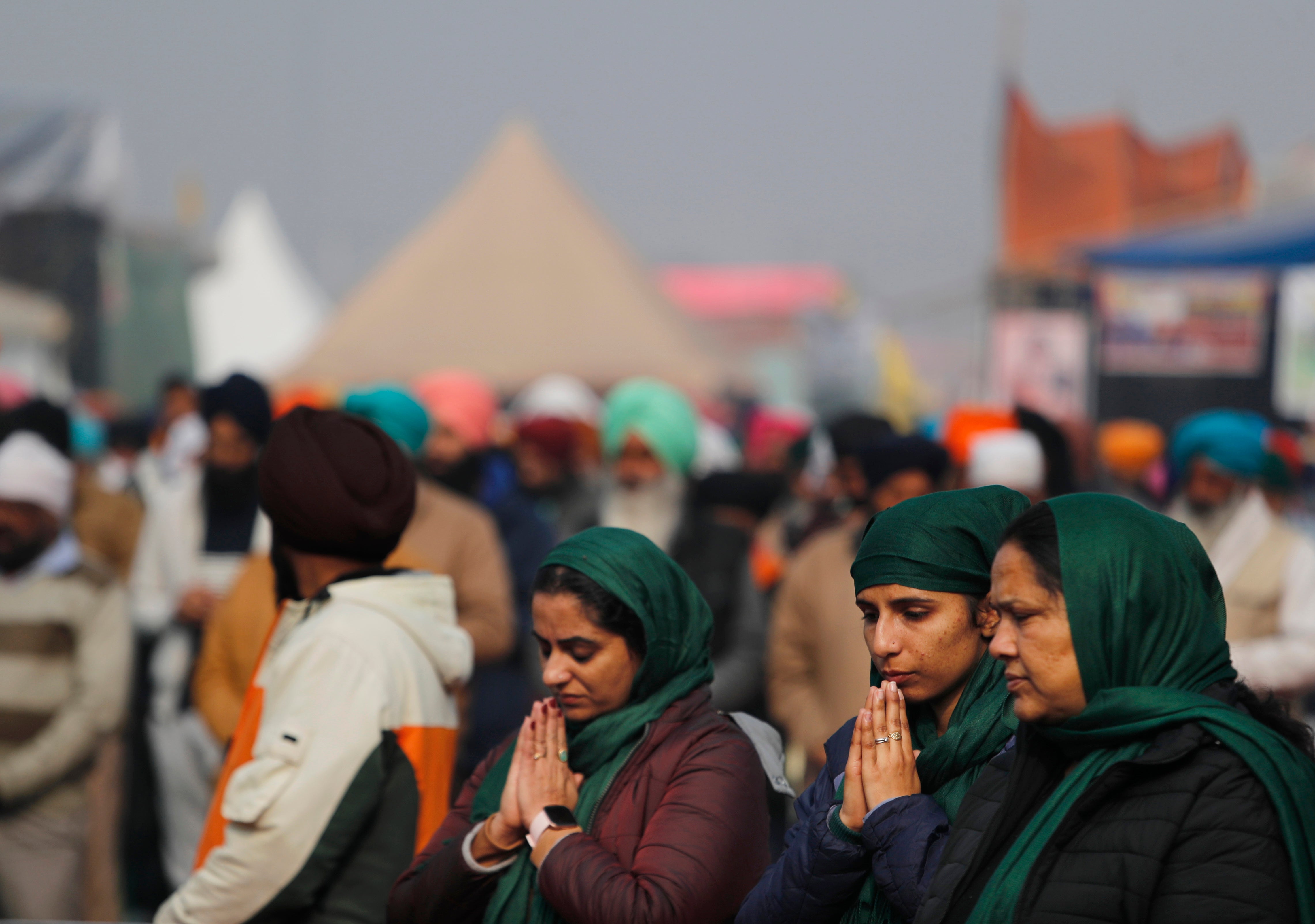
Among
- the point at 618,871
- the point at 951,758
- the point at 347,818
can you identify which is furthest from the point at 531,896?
the point at 951,758

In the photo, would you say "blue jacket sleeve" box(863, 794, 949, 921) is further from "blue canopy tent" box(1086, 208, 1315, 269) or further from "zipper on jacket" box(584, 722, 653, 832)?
"blue canopy tent" box(1086, 208, 1315, 269)


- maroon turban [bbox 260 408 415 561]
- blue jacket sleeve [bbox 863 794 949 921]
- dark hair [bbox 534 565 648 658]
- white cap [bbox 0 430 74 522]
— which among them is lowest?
blue jacket sleeve [bbox 863 794 949 921]

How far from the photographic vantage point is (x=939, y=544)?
203 centimetres

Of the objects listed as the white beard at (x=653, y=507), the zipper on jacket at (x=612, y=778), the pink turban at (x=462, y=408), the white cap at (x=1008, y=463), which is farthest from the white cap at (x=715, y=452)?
the zipper on jacket at (x=612, y=778)

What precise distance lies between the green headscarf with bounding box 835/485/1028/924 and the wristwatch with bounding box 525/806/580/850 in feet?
1.55

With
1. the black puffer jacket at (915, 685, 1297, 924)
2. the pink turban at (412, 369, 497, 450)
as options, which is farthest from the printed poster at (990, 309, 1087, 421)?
the black puffer jacket at (915, 685, 1297, 924)

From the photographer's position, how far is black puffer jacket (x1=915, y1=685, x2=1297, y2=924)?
1.58 meters

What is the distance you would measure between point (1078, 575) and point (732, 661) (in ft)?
9.18

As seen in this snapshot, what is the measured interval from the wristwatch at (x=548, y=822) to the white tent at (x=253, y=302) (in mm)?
21454

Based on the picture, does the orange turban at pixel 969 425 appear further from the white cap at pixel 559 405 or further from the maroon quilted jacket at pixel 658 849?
the maroon quilted jacket at pixel 658 849

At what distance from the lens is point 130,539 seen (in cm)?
574

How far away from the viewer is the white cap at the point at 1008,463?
14.6 ft

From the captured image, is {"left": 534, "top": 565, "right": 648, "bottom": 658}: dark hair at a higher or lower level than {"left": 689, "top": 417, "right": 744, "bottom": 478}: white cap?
higher

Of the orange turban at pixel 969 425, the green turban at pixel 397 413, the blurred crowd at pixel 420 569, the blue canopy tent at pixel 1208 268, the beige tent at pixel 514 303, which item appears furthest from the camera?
the beige tent at pixel 514 303
